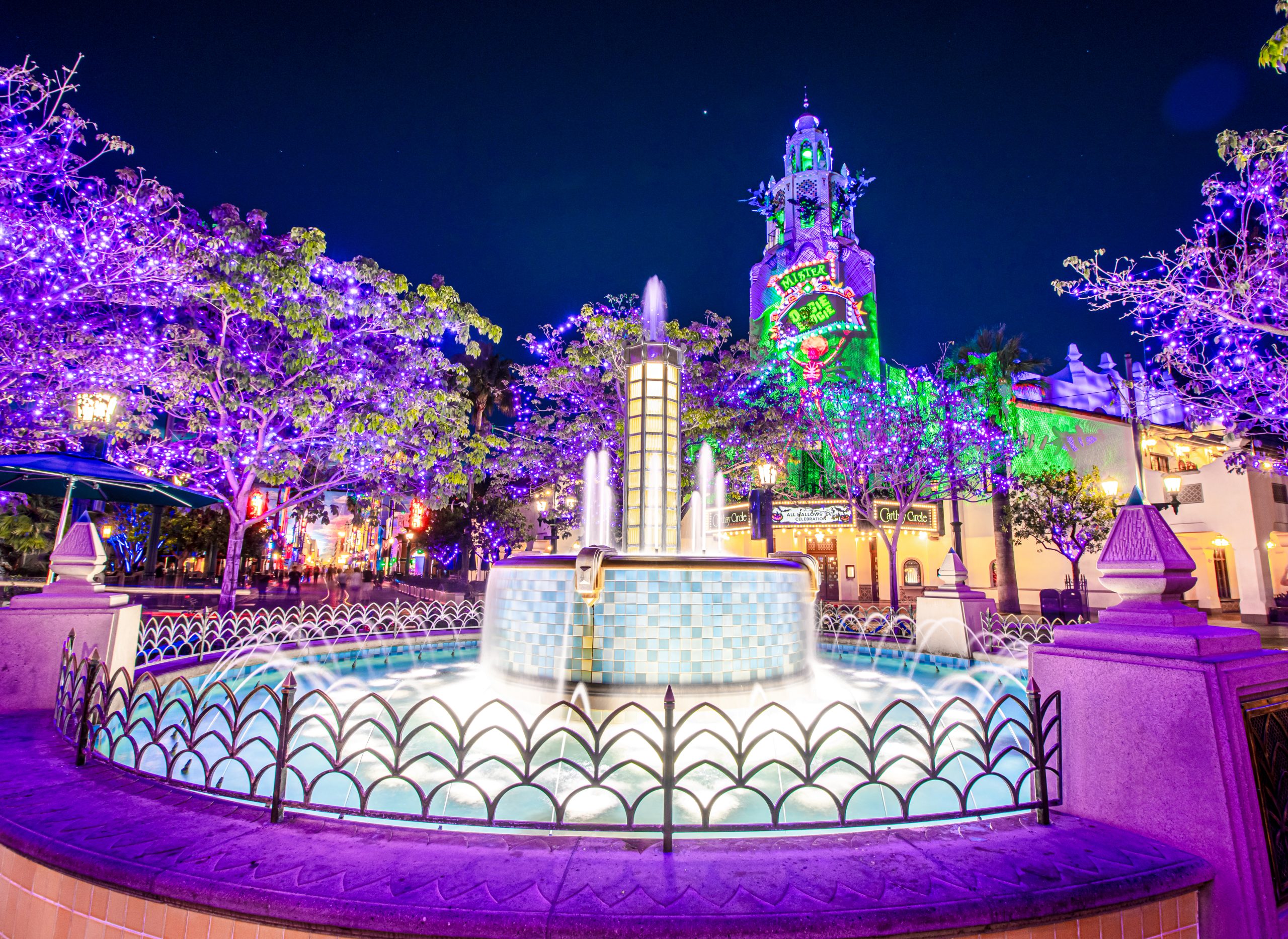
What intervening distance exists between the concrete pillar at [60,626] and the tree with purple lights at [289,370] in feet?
24.4

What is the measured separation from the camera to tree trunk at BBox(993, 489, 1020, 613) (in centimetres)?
2606

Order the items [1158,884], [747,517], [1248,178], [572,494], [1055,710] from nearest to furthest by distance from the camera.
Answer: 1. [1158,884]
2. [1055,710]
3. [1248,178]
4. [572,494]
5. [747,517]

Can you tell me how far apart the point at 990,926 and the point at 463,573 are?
27513 mm

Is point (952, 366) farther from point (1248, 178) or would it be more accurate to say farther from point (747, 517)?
point (1248, 178)

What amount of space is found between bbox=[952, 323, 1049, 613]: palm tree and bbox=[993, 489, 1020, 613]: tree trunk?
0.07ft

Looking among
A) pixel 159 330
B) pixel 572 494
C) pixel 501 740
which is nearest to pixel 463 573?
pixel 572 494

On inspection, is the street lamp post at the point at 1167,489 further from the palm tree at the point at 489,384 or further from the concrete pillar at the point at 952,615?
the palm tree at the point at 489,384

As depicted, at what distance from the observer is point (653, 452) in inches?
389

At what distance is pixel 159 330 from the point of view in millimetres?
13523

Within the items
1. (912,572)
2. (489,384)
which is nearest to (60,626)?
(489,384)

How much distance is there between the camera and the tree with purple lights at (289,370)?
13.2 m

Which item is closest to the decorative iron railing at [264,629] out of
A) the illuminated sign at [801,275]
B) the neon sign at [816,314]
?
the neon sign at [816,314]

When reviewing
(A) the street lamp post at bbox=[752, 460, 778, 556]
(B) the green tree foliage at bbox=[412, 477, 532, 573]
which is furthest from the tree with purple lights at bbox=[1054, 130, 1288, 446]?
(B) the green tree foliage at bbox=[412, 477, 532, 573]

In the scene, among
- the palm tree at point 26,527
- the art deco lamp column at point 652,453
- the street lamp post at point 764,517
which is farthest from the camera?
the street lamp post at point 764,517
